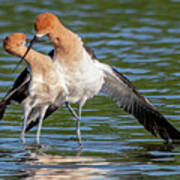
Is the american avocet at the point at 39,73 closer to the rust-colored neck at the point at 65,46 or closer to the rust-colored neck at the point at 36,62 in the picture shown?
the rust-colored neck at the point at 36,62

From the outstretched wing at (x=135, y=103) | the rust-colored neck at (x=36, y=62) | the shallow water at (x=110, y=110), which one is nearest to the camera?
the shallow water at (x=110, y=110)

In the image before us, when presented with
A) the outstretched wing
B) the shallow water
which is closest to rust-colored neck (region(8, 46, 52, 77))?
the outstretched wing

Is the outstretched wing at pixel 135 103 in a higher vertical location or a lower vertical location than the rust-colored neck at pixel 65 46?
lower

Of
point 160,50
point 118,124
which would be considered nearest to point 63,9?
point 160,50

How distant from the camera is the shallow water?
8.73 metres

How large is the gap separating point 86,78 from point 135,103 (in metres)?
1.31

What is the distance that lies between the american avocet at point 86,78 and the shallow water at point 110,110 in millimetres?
248

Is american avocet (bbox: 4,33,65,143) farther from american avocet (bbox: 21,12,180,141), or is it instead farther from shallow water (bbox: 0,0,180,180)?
shallow water (bbox: 0,0,180,180)

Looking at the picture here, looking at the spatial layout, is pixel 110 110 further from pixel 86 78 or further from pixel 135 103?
pixel 86 78

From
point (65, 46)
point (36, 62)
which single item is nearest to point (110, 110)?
point (65, 46)

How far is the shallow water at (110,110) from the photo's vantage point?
8734mm

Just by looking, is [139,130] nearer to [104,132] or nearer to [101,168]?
[104,132]

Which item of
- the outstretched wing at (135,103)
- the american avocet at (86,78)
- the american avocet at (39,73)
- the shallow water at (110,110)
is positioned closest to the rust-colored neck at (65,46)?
the american avocet at (86,78)

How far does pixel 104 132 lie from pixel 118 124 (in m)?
0.52
